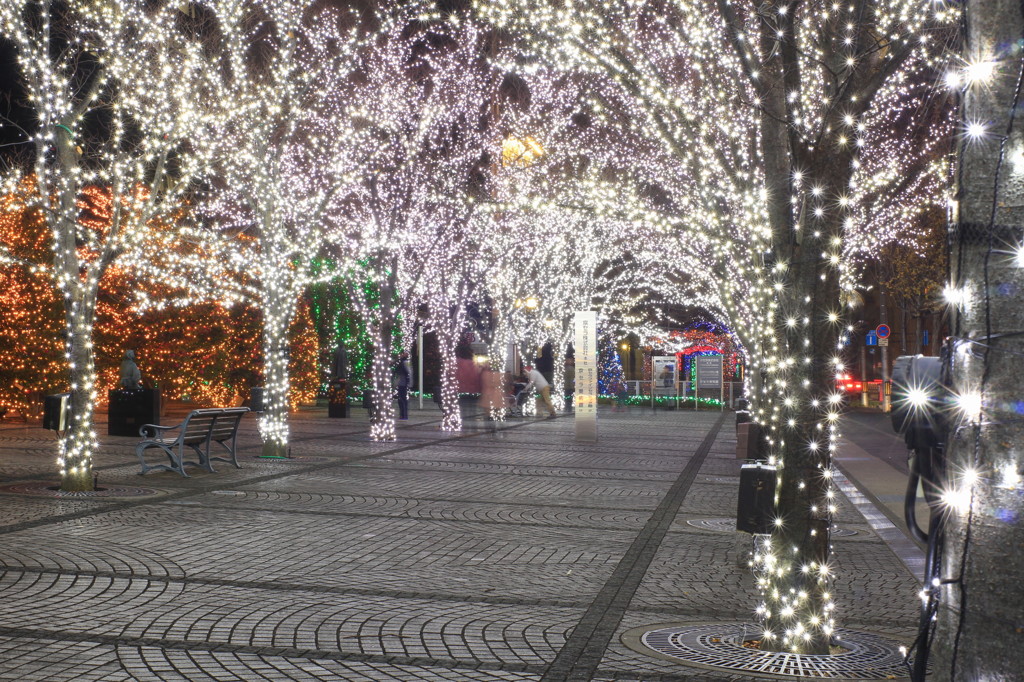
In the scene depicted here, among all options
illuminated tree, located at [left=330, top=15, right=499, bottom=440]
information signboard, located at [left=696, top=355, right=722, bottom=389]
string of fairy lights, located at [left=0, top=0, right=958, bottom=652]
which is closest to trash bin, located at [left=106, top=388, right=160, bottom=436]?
string of fairy lights, located at [left=0, top=0, right=958, bottom=652]

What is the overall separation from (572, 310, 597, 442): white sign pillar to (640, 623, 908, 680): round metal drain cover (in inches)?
650

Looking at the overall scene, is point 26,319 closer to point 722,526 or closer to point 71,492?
A: point 71,492

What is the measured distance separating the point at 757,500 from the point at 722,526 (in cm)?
403

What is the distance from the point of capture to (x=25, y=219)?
2570 centimetres

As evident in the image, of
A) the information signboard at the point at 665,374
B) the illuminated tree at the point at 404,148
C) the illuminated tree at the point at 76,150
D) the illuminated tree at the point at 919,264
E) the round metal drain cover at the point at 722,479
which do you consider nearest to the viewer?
the illuminated tree at the point at 76,150

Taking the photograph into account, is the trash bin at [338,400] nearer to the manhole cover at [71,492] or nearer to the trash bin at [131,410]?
the trash bin at [131,410]

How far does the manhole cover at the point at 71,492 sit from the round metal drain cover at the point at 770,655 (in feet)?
25.7

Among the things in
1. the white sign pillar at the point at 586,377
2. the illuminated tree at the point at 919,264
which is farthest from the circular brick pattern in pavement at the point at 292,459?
the illuminated tree at the point at 919,264

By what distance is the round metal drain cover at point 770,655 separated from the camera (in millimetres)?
5773

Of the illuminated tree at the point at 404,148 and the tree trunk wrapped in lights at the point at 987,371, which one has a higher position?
the illuminated tree at the point at 404,148

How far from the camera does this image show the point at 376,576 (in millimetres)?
8016

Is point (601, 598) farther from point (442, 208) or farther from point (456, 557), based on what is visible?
point (442, 208)

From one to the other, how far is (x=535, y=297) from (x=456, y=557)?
26371mm

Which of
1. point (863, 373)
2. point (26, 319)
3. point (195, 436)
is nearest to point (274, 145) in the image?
point (195, 436)
